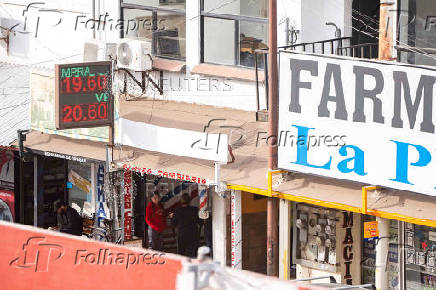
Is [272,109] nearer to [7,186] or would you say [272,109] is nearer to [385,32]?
[385,32]

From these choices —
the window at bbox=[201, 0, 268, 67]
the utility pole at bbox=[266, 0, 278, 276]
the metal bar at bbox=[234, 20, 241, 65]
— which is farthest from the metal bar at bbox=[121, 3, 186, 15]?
the utility pole at bbox=[266, 0, 278, 276]

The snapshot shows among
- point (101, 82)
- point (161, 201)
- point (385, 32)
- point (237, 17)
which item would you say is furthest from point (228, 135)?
point (385, 32)

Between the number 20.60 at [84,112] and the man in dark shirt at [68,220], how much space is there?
105 inches

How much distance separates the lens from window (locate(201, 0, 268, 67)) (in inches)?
710

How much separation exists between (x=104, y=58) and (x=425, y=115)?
23.8ft

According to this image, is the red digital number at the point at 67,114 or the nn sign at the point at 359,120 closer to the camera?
the nn sign at the point at 359,120

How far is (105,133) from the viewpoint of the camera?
1839cm

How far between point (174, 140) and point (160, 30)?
3452mm

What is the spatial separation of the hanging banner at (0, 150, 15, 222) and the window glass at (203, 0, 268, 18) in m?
5.43

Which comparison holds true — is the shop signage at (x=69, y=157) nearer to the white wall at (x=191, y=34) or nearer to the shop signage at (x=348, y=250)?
the white wall at (x=191, y=34)

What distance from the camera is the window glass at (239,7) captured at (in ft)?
59.0

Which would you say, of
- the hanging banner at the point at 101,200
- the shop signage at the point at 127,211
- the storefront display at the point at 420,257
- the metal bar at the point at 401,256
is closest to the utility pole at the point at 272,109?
the metal bar at the point at 401,256

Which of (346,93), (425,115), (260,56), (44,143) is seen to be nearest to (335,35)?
(260,56)

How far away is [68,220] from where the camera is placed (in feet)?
66.5
